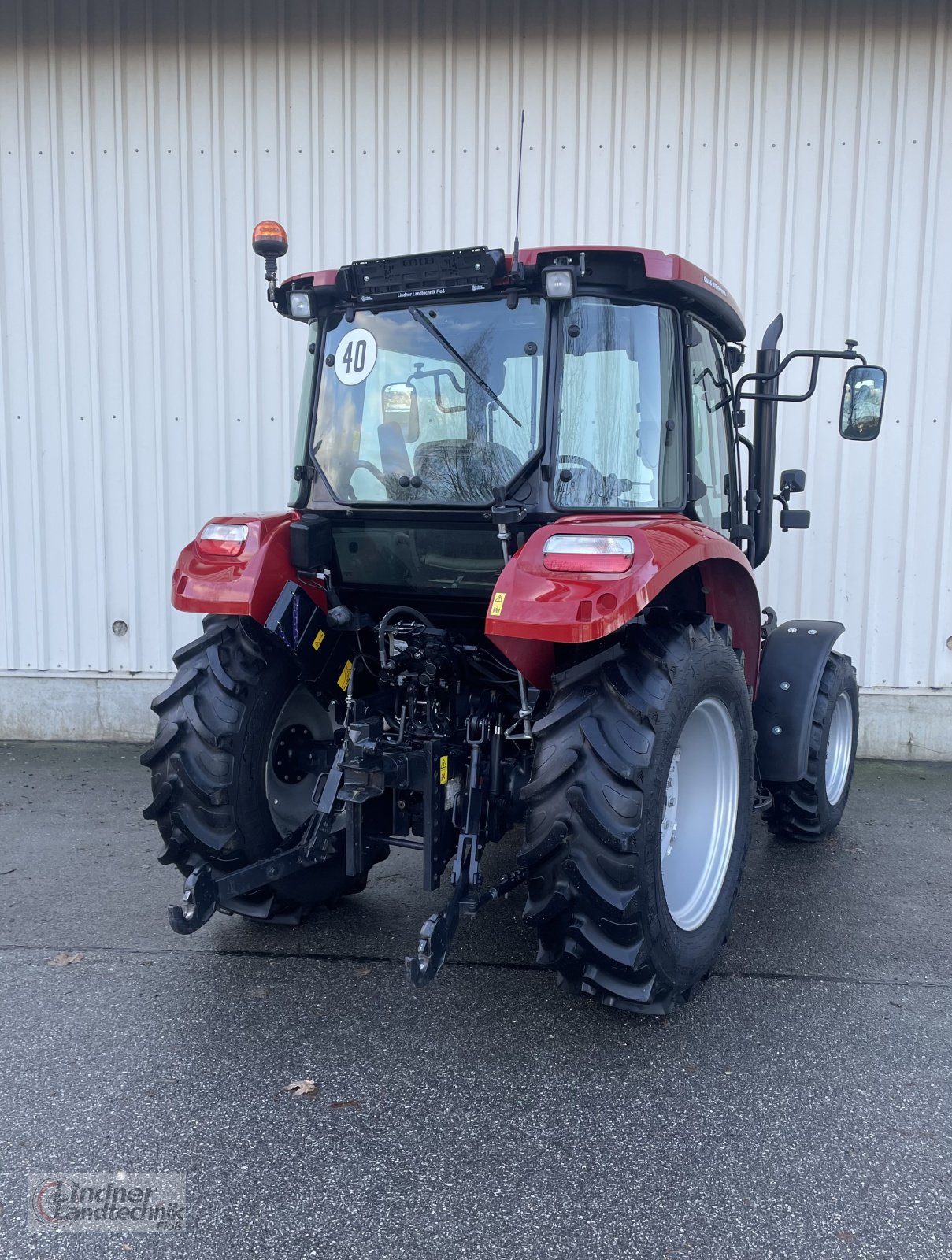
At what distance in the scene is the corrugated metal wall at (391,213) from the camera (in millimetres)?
5887

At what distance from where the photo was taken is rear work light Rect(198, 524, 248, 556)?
3.14 m

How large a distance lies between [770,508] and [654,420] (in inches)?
57.0

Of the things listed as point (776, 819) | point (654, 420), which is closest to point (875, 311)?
point (776, 819)

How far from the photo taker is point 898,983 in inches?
124

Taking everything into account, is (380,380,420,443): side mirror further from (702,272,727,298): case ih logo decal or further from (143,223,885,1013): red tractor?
(702,272,727,298): case ih logo decal

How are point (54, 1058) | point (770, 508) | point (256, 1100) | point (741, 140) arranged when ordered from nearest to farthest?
1. point (256, 1100)
2. point (54, 1058)
3. point (770, 508)
4. point (741, 140)

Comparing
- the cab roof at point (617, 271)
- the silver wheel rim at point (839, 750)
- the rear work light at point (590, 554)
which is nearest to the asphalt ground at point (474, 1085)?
the silver wheel rim at point (839, 750)

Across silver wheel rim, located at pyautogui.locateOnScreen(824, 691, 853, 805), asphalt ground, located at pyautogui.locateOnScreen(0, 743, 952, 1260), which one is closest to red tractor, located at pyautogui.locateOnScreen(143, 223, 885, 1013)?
asphalt ground, located at pyautogui.locateOnScreen(0, 743, 952, 1260)

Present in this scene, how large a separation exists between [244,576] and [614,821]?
1427mm

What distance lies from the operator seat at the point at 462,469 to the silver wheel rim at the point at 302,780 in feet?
3.01

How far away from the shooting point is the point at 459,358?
301cm

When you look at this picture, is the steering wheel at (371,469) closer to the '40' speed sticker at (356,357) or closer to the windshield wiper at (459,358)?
the '40' speed sticker at (356,357)

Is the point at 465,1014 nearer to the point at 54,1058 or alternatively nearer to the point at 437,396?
the point at 54,1058

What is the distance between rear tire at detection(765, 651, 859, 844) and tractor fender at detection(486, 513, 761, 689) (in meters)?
1.69
